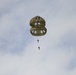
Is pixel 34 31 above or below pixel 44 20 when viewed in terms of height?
below

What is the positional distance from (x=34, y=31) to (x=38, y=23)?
2.41 metres

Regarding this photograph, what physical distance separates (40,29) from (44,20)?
108 inches

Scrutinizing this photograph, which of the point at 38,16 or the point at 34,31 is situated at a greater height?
the point at 38,16

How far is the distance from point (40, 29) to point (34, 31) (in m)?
1.73

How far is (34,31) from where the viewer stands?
43.3 meters

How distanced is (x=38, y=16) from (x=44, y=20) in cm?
198

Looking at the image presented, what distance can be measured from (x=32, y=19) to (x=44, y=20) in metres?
3.24

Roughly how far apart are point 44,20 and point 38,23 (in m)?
1.97

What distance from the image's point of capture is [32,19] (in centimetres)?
4366

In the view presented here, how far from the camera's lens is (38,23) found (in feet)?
140

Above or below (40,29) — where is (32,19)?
above

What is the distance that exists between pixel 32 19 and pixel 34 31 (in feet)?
10.8

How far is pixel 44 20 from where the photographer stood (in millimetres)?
43531
